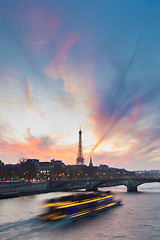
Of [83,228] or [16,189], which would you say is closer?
[83,228]

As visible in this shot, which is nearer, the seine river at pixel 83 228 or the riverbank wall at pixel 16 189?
the seine river at pixel 83 228

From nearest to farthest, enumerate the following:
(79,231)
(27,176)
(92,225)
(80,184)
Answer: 1. (79,231)
2. (92,225)
3. (27,176)
4. (80,184)

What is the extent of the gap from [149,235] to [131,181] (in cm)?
9024

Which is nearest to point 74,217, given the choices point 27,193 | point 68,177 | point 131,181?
point 27,193

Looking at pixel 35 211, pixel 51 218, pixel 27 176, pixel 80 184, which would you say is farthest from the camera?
pixel 80 184

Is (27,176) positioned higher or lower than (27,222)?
higher

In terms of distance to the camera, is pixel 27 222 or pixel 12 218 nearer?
pixel 27 222

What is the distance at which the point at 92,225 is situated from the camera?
39406 millimetres

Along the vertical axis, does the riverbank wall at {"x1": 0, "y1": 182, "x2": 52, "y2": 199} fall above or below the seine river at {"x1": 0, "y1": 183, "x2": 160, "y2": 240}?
above

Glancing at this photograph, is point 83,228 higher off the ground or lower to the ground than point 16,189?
lower

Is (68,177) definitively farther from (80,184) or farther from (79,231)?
(79,231)

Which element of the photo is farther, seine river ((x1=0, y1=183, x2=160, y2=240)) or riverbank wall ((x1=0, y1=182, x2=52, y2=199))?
riverbank wall ((x1=0, y1=182, x2=52, y2=199))

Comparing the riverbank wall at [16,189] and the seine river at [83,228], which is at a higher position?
the riverbank wall at [16,189]

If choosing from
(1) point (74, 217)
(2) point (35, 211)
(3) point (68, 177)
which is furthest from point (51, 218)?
(3) point (68, 177)
